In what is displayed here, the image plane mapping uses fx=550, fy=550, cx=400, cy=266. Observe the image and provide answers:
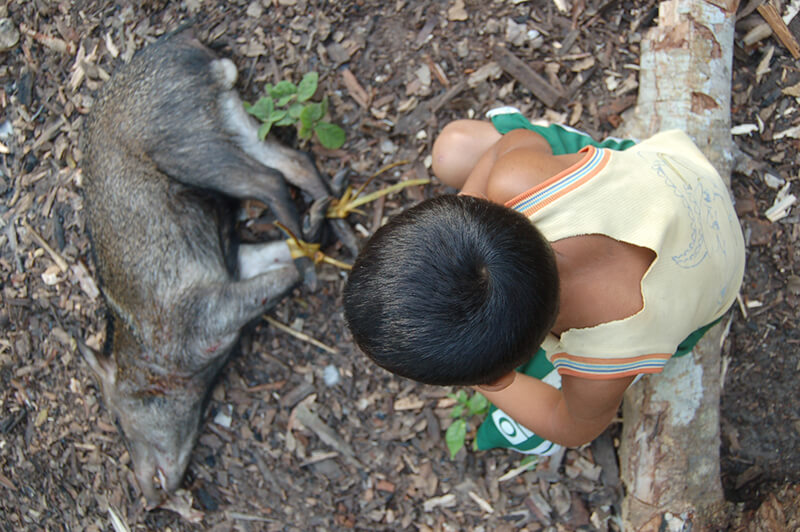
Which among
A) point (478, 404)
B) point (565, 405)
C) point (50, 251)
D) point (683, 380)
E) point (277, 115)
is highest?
point (277, 115)

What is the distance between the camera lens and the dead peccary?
2.95 meters

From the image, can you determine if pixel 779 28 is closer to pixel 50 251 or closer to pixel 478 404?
pixel 478 404

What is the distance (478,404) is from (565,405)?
2.62 feet

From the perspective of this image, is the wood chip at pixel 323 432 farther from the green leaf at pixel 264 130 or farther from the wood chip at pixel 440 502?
the green leaf at pixel 264 130

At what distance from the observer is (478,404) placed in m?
2.80

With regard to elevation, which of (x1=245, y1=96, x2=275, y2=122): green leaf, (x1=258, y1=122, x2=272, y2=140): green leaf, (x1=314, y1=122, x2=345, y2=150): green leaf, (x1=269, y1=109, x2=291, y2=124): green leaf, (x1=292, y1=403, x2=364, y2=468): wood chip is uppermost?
(x1=245, y1=96, x2=275, y2=122): green leaf

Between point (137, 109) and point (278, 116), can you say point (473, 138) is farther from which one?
point (137, 109)

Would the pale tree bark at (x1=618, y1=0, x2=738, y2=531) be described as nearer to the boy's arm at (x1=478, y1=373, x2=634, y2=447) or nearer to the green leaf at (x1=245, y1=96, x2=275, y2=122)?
the boy's arm at (x1=478, y1=373, x2=634, y2=447)

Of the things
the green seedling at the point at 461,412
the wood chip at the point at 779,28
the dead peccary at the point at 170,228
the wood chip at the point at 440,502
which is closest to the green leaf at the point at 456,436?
the green seedling at the point at 461,412

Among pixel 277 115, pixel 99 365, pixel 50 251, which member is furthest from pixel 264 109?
pixel 99 365

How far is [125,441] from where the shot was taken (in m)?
3.19

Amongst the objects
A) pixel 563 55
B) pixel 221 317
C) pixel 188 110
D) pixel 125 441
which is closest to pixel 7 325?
pixel 125 441

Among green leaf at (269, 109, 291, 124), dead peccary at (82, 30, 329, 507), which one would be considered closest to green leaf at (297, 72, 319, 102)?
green leaf at (269, 109, 291, 124)

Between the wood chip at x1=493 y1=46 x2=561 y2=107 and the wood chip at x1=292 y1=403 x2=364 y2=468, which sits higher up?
the wood chip at x1=493 y1=46 x2=561 y2=107
